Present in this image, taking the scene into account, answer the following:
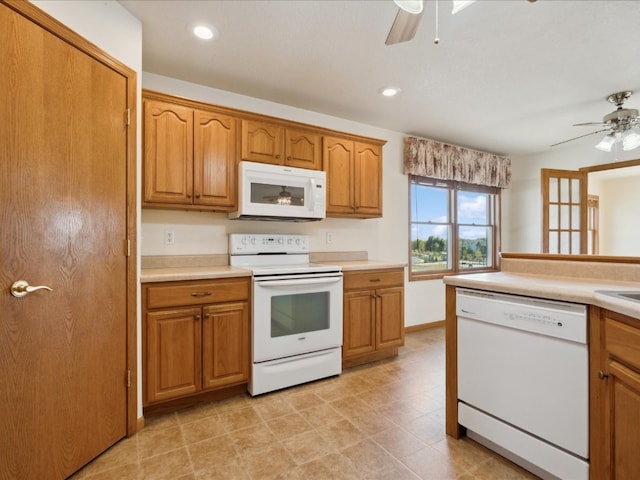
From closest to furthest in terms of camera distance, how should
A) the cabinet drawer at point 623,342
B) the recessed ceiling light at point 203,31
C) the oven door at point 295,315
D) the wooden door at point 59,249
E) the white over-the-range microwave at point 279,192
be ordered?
the cabinet drawer at point 623,342 < the wooden door at point 59,249 < the recessed ceiling light at point 203,31 < the oven door at point 295,315 < the white over-the-range microwave at point 279,192

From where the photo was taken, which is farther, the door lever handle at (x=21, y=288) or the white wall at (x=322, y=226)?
the white wall at (x=322, y=226)

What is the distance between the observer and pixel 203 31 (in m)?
2.01

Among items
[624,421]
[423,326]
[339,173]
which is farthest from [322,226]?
[624,421]

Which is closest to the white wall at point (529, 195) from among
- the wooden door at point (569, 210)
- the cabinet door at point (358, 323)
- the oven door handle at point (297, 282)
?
the wooden door at point (569, 210)

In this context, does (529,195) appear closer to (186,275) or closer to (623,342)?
(623,342)

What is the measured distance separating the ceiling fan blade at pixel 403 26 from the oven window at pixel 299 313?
5.90 ft

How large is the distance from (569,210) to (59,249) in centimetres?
529

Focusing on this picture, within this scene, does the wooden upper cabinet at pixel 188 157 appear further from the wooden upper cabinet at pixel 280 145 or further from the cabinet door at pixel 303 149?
the cabinet door at pixel 303 149

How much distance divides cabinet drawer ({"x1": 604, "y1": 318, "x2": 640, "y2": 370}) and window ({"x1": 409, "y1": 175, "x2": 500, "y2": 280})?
275 cm

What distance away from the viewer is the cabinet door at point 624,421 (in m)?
1.17

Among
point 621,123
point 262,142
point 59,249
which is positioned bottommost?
point 59,249

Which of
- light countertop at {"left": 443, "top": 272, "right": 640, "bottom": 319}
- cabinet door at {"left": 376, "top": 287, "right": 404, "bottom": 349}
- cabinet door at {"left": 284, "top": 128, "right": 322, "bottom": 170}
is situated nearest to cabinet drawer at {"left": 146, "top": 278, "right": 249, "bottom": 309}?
cabinet door at {"left": 284, "top": 128, "right": 322, "bottom": 170}

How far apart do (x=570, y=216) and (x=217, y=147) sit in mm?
4489

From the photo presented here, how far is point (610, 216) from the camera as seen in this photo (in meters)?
5.69
